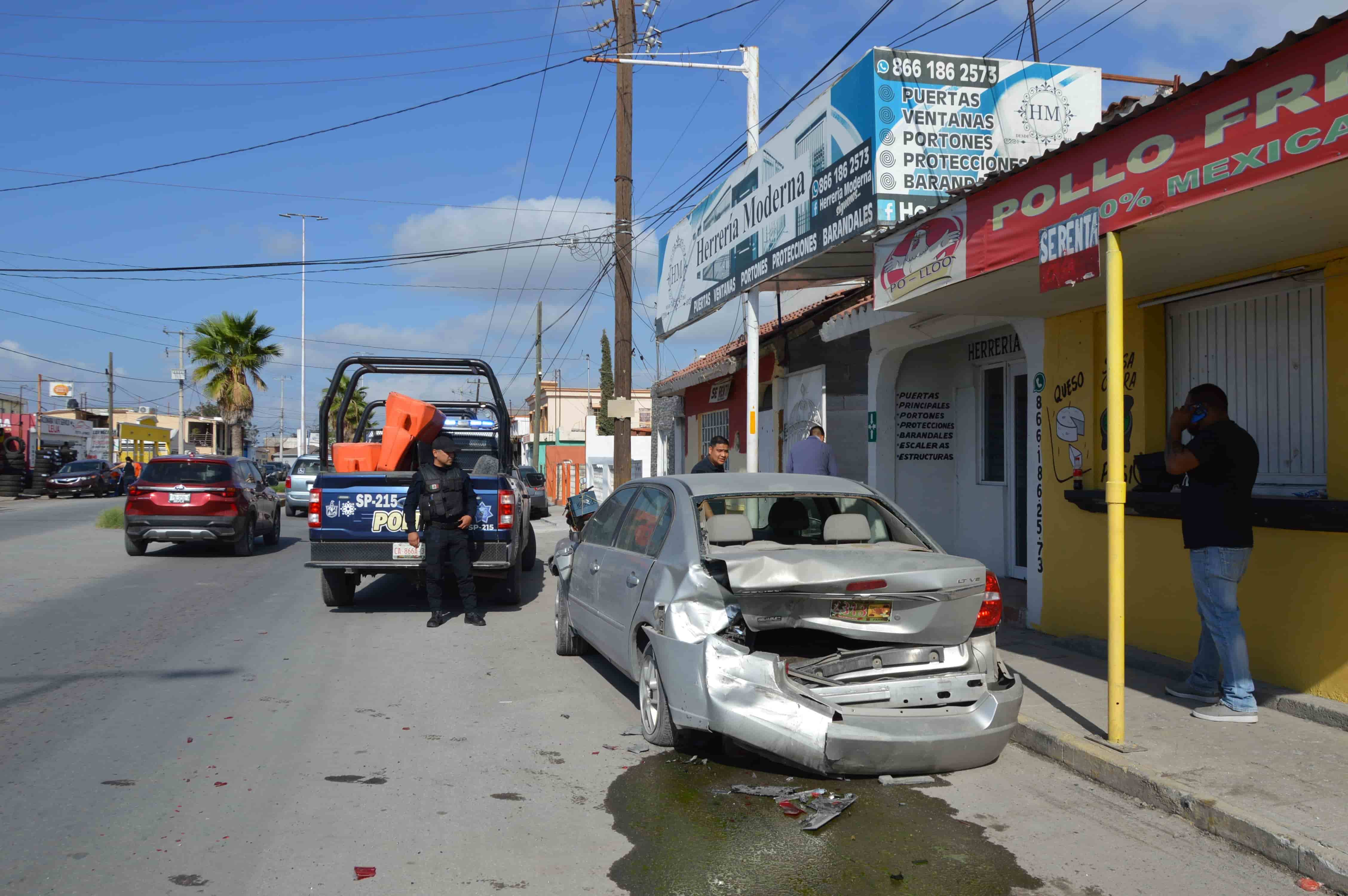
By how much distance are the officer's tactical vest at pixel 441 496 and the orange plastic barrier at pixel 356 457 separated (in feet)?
4.37

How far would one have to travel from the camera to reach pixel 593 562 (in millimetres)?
6961

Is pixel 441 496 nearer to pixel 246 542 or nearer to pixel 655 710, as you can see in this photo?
pixel 655 710

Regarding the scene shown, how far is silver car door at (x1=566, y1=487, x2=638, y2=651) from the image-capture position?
6754 mm

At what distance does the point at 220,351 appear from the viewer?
38344 mm

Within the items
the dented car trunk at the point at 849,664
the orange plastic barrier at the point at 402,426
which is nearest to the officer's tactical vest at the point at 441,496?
the orange plastic barrier at the point at 402,426

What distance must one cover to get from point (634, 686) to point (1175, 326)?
479 centimetres

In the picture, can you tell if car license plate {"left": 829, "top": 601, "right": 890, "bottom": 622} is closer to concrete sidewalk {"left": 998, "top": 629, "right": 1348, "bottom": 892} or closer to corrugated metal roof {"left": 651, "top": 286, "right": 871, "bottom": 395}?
concrete sidewalk {"left": 998, "top": 629, "right": 1348, "bottom": 892}

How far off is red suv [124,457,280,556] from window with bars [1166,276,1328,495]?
43.4 ft

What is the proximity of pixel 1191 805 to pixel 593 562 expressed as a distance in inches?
156

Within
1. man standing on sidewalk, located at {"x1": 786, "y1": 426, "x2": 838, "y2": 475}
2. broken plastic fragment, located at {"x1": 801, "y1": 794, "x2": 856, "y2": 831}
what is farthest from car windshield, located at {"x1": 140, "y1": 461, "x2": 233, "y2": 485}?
broken plastic fragment, located at {"x1": 801, "y1": 794, "x2": 856, "y2": 831}

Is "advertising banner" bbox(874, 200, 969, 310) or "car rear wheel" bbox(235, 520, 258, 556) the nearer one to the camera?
"advertising banner" bbox(874, 200, 969, 310)

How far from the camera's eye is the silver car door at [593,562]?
6.75 m

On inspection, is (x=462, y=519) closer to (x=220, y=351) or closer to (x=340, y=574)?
(x=340, y=574)

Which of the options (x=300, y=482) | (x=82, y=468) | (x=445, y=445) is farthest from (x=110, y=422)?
(x=445, y=445)
